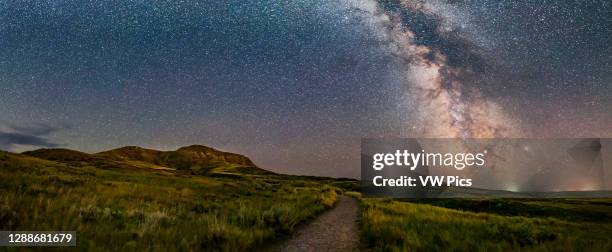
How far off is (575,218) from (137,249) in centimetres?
6193

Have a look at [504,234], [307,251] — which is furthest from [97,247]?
[504,234]

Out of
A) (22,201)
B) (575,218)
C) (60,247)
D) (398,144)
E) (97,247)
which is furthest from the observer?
(398,144)

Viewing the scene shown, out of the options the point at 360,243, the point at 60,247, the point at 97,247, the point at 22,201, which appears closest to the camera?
the point at 60,247

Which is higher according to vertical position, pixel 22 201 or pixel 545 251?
pixel 22 201

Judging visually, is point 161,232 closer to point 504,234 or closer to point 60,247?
point 60,247

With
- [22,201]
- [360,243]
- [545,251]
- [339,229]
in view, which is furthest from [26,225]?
[545,251]

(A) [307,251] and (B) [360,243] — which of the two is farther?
(B) [360,243]

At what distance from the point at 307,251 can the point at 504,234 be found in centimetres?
587

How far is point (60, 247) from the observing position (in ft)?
14.6

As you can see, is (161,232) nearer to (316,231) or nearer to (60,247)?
(60,247)

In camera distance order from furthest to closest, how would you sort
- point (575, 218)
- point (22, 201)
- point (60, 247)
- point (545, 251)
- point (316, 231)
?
point (575, 218)
point (316, 231)
point (22, 201)
point (545, 251)
point (60, 247)

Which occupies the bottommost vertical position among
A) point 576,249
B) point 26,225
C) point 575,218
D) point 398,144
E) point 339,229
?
point 575,218

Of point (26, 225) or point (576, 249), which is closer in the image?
point (26, 225)

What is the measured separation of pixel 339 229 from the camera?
10258 mm
